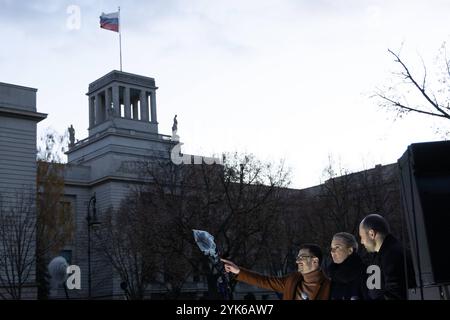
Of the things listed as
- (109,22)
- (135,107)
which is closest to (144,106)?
(135,107)

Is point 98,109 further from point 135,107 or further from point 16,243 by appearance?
point 16,243

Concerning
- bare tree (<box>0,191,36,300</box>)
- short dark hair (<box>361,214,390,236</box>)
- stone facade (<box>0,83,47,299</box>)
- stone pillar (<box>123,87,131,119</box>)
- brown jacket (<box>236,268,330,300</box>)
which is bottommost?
brown jacket (<box>236,268,330,300</box>)

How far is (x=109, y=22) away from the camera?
64.1 meters

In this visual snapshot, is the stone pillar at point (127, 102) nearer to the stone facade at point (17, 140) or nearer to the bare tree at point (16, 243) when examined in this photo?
the stone facade at point (17, 140)

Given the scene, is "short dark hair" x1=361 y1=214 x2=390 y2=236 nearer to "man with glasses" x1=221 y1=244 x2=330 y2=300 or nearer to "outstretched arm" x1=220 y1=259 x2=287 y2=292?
"man with glasses" x1=221 y1=244 x2=330 y2=300

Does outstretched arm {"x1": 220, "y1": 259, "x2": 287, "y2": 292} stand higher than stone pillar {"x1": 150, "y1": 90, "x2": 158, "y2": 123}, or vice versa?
stone pillar {"x1": 150, "y1": 90, "x2": 158, "y2": 123}

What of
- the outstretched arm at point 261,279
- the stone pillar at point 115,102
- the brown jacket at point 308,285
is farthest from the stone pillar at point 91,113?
the brown jacket at point 308,285

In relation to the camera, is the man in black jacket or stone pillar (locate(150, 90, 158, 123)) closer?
the man in black jacket

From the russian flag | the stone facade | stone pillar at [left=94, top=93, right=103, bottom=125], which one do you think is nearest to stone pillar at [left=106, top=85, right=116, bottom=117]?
stone pillar at [left=94, top=93, right=103, bottom=125]

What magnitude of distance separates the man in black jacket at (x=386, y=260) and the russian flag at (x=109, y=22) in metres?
61.1

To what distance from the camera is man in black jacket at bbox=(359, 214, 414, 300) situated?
520 centimetres

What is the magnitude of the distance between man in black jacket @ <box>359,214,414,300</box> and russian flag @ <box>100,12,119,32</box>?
61071 mm

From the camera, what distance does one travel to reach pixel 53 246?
44.5m

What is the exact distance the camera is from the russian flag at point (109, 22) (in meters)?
63.8
